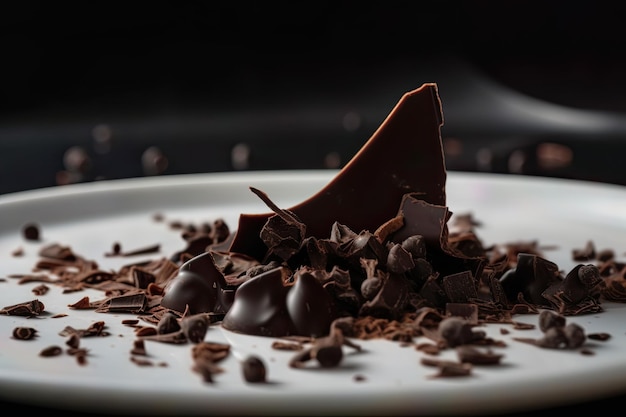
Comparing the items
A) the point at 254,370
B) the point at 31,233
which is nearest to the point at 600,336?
the point at 254,370

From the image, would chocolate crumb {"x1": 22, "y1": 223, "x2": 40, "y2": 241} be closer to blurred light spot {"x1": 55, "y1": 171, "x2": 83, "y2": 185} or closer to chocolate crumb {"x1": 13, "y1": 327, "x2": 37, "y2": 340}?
chocolate crumb {"x1": 13, "y1": 327, "x2": 37, "y2": 340}

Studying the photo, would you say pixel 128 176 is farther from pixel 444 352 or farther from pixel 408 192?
pixel 444 352

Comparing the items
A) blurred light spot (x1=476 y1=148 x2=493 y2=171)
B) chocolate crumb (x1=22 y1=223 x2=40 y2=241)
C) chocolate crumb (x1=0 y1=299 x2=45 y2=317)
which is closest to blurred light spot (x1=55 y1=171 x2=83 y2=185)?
chocolate crumb (x1=22 y1=223 x2=40 y2=241)

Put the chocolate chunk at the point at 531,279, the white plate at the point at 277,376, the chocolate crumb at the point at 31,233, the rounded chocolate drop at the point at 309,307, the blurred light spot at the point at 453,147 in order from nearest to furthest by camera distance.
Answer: the white plate at the point at 277,376 → the rounded chocolate drop at the point at 309,307 → the chocolate chunk at the point at 531,279 → the chocolate crumb at the point at 31,233 → the blurred light spot at the point at 453,147

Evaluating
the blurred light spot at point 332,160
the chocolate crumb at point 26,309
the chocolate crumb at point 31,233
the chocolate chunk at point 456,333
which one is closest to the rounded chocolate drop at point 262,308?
the chocolate chunk at point 456,333

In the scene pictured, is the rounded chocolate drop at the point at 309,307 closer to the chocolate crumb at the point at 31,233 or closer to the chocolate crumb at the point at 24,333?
the chocolate crumb at the point at 24,333

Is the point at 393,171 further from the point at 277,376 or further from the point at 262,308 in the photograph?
the point at 277,376

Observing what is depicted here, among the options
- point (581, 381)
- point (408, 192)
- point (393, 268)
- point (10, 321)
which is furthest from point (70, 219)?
point (581, 381)
